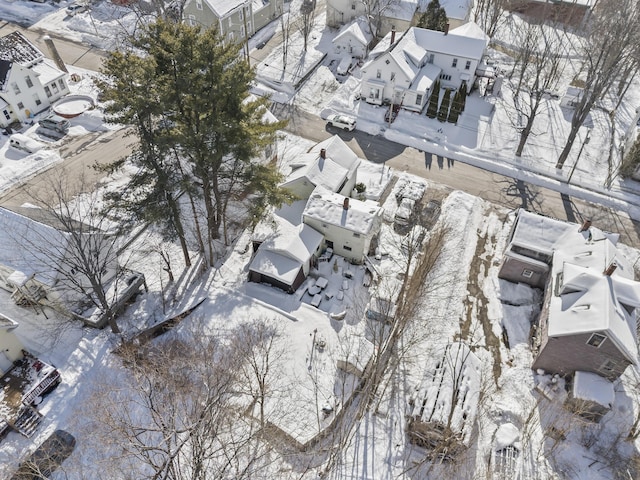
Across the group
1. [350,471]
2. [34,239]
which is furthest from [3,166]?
[350,471]

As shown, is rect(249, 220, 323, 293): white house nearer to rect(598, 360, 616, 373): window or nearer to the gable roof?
the gable roof

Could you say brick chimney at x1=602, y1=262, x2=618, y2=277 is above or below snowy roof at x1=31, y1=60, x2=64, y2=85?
above

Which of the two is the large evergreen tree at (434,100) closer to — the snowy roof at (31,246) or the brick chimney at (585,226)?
the brick chimney at (585,226)

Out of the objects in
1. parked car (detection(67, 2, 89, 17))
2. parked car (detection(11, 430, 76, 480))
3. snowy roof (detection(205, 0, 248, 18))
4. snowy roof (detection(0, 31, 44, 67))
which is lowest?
parked car (detection(11, 430, 76, 480))

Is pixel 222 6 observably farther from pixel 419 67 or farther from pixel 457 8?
pixel 457 8

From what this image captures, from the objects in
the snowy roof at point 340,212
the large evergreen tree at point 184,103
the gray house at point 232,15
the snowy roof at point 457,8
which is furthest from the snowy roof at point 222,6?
the snowy roof at point 340,212

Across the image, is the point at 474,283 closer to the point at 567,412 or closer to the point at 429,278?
the point at 429,278

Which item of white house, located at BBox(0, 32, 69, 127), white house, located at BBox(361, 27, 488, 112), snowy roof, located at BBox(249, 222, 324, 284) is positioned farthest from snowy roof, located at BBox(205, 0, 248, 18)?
snowy roof, located at BBox(249, 222, 324, 284)
